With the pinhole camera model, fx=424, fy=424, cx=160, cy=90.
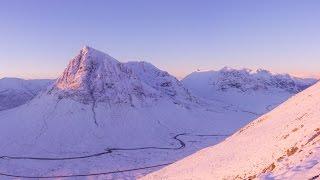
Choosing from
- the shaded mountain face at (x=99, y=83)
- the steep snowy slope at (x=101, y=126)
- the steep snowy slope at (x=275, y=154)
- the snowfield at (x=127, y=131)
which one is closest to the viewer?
the steep snowy slope at (x=275, y=154)

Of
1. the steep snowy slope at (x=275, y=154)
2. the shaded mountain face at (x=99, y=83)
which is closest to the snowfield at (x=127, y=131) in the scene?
the steep snowy slope at (x=275, y=154)

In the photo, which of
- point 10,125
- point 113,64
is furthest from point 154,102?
point 10,125

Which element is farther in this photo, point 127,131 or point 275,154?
point 127,131

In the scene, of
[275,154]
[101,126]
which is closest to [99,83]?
[101,126]

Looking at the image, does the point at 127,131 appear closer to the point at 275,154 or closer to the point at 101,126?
the point at 101,126

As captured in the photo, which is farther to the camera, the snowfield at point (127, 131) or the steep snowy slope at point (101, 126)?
the steep snowy slope at point (101, 126)

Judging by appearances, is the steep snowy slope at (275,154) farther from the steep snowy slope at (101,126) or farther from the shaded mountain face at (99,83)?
the shaded mountain face at (99,83)
